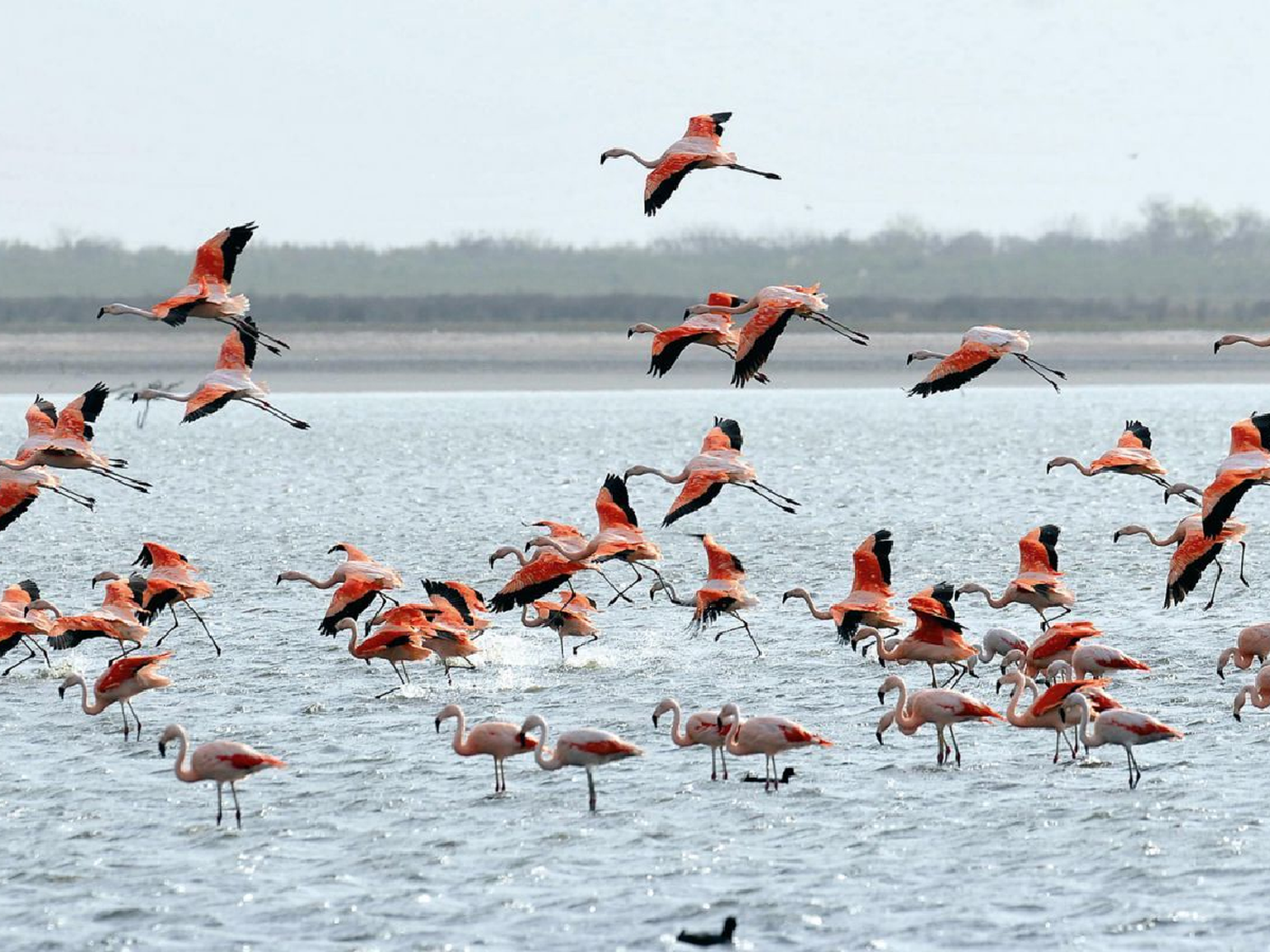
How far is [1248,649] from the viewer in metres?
16.3

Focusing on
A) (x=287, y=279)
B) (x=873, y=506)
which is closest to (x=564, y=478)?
(x=873, y=506)

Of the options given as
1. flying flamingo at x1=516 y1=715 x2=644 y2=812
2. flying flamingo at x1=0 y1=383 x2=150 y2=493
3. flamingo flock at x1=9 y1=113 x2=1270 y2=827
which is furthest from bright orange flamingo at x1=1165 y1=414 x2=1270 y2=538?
flying flamingo at x1=0 y1=383 x2=150 y2=493

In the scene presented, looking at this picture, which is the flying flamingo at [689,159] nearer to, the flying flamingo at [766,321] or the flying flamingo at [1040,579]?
the flying flamingo at [766,321]

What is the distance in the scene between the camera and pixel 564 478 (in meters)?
43.3

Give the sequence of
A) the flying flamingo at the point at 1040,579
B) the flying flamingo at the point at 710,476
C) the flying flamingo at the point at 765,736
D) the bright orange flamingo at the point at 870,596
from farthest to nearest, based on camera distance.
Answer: the flying flamingo at the point at 1040,579, the bright orange flamingo at the point at 870,596, the flying flamingo at the point at 710,476, the flying flamingo at the point at 765,736

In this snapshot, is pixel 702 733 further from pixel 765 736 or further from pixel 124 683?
pixel 124 683

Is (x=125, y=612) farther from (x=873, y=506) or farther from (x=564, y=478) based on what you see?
(x=564, y=478)

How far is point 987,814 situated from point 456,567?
14.3 metres

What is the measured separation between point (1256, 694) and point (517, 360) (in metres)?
63.9

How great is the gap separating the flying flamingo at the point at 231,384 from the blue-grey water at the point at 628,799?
2341 millimetres

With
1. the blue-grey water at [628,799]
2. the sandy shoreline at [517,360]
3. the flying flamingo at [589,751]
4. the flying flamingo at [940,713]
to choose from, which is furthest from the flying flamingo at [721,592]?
the sandy shoreline at [517,360]

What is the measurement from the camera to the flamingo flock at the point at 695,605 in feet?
44.2

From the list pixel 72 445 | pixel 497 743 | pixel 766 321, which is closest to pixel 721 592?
pixel 766 321

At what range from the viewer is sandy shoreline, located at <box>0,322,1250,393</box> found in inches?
2884
